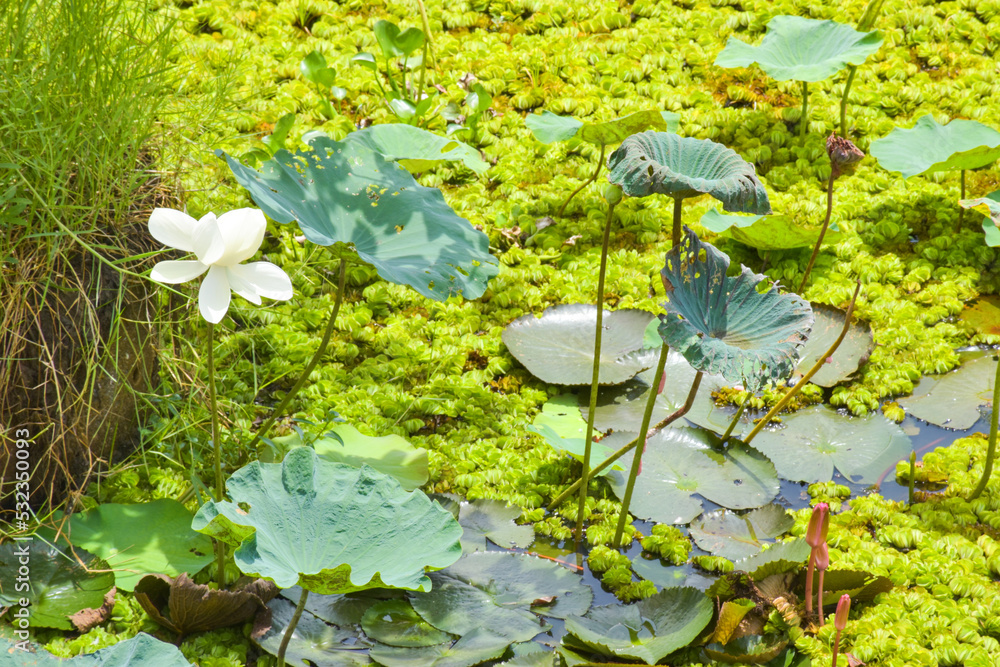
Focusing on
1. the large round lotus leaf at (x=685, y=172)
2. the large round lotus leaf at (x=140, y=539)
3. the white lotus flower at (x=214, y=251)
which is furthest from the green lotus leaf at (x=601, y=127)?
the large round lotus leaf at (x=140, y=539)

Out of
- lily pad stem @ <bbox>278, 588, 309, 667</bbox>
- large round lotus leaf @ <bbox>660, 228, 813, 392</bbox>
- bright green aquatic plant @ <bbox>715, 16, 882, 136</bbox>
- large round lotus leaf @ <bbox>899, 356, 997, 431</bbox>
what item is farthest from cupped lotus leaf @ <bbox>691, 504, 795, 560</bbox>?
bright green aquatic plant @ <bbox>715, 16, 882, 136</bbox>

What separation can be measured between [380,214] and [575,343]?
71cm

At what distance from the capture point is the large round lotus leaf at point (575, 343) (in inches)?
89.2

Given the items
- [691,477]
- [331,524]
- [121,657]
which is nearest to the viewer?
[121,657]

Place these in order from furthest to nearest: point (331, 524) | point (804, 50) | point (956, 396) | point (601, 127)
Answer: point (804, 50)
point (601, 127)
point (956, 396)
point (331, 524)

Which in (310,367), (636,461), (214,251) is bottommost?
(636,461)

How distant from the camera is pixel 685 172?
176 cm

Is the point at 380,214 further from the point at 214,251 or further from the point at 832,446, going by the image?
the point at 832,446

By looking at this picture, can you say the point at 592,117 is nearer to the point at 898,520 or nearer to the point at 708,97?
the point at 708,97

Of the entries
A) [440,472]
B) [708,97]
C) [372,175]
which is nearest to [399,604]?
[440,472]

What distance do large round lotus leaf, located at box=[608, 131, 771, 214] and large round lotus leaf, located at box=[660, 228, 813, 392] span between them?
11cm

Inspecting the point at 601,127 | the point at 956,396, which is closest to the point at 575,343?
the point at 601,127

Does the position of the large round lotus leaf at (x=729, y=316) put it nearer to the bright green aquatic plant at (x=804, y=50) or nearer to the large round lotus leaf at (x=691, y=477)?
the large round lotus leaf at (x=691, y=477)

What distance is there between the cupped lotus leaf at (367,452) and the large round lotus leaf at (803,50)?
1.80 meters
